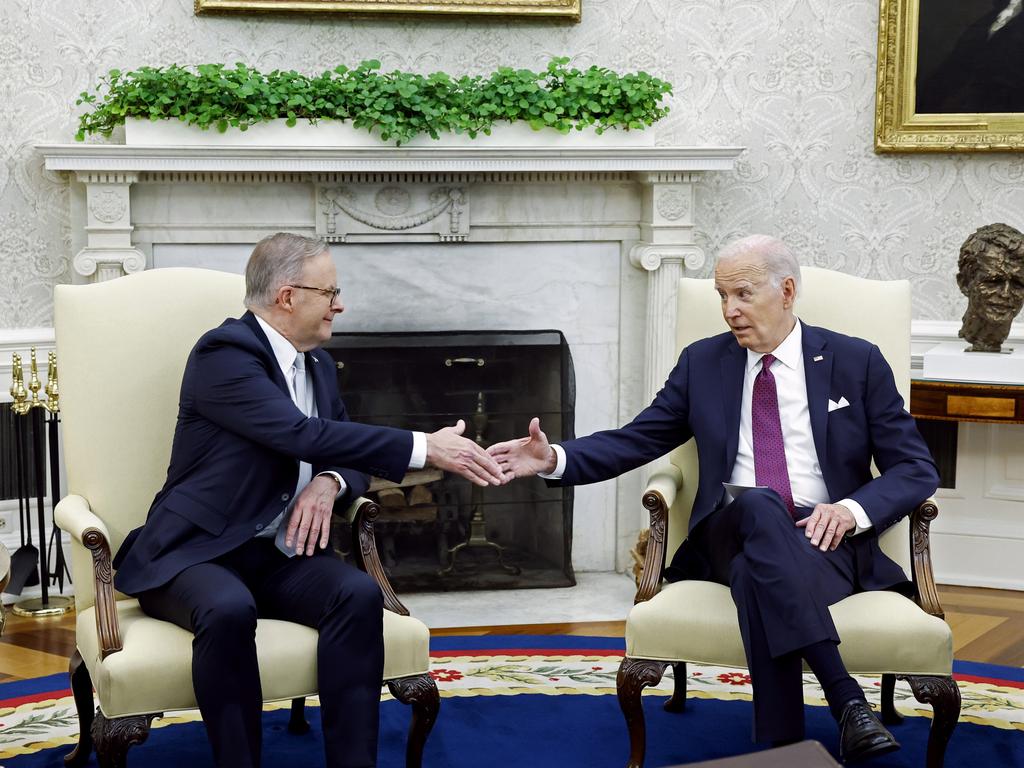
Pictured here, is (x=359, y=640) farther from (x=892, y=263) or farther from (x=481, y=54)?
(x=892, y=263)

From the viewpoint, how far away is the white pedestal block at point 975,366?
14.3 feet

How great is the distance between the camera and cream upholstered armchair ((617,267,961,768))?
108 inches

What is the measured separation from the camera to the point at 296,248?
2.88m

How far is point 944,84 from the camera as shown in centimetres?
494

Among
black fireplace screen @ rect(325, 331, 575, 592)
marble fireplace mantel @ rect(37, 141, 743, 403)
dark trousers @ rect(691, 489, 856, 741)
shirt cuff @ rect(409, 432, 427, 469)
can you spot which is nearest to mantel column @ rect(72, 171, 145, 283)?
marble fireplace mantel @ rect(37, 141, 743, 403)

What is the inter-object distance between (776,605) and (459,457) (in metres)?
0.79

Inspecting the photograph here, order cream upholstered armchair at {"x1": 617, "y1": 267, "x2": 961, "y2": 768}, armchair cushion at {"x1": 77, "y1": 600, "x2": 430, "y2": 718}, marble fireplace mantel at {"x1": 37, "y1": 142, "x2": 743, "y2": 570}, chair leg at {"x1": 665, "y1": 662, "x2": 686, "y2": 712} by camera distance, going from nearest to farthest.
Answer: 1. armchair cushion at {"x1": 77, "y1": 600, "x2": 430, "y2": 718}
2. cream upholstered armchair at {"x1": 617, "y1": 267, "x2": 961, "y2": 768}
3. chair leg at {"x1": 665, "y1": 662, "x2": 686, "y2": 712}
4. marble fireplace mantel at {"x1": 37, "y1": 142, "x2": 743, "y2": 570}

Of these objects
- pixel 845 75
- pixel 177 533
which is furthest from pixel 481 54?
pixel 177 533

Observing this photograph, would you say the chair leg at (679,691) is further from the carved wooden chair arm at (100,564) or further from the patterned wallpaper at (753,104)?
the patterned wallpaper at (753,104)

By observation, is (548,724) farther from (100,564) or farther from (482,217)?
(482,217)

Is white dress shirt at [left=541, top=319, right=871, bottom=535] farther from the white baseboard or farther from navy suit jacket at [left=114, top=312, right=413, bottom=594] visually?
the white baseboard

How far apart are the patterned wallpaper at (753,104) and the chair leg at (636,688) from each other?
8.38 ft

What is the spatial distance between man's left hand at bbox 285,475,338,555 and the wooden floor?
4.57 feet

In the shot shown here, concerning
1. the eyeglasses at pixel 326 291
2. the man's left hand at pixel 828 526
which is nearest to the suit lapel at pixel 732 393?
the man's left hand at pixel 828 526
